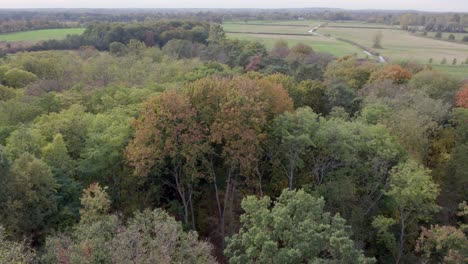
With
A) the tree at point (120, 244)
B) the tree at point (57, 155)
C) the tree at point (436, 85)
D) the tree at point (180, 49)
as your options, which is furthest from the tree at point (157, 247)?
the tree at point (180, 49)

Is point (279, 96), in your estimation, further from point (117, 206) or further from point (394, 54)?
point (394, 54)

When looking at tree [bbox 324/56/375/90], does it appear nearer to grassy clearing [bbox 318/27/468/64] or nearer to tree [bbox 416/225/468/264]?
grassy clearing [bbox 318/27/468/64]

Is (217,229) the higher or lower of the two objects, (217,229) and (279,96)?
the lower

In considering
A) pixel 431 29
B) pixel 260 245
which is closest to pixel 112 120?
pixel 260 245

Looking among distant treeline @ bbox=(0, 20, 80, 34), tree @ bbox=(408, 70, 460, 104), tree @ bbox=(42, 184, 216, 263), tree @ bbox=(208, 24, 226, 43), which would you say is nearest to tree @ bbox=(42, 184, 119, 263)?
tree @ bbox=(42, 184, 216, 263)

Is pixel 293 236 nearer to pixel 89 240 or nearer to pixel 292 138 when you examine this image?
pixel 292 138

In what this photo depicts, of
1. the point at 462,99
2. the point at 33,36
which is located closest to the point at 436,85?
the point at 462,99
